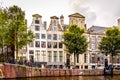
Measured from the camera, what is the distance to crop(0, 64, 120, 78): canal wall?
48750 mm

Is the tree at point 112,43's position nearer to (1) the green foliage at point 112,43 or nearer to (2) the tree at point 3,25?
(1) the green foliage at point 112,43

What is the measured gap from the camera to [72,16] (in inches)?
2854

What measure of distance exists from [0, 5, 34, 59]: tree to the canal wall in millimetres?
4264

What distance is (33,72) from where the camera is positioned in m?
54.4

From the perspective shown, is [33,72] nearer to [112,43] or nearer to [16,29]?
[16,29]

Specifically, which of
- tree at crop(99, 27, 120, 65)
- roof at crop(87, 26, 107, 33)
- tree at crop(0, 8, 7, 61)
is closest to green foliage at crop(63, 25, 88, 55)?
tree at crop(99, 27, 120, 65)

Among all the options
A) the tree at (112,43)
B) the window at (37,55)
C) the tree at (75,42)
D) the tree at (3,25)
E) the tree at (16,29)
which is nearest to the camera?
the tree at (3,25)

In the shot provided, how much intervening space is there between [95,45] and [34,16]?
15541 millimetres

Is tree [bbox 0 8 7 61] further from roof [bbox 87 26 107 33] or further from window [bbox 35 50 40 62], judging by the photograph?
roof [bbox 87 26 107 33]

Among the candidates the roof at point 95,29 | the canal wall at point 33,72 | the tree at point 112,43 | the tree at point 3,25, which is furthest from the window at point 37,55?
the tree at point 3,25

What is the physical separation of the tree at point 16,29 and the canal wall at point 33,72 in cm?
426

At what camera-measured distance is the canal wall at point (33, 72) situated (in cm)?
4875

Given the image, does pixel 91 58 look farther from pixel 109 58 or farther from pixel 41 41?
pixel 41 41

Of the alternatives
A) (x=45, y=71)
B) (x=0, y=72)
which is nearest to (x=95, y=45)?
(x=45, y=71)
